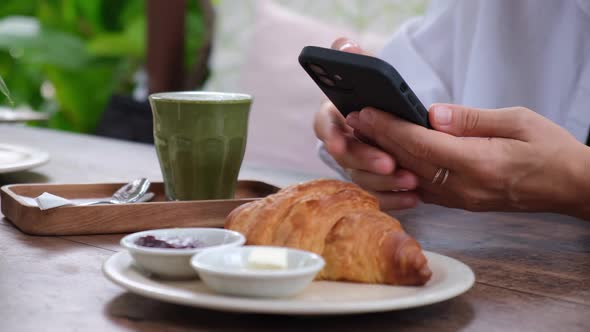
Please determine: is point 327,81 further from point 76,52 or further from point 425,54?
point 76,52

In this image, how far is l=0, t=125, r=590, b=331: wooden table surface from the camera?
1.80 feet

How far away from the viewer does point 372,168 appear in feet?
3.01

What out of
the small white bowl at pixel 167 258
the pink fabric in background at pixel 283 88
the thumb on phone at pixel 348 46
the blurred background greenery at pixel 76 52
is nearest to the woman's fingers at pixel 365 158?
the thumb on phone at pixel 348 46

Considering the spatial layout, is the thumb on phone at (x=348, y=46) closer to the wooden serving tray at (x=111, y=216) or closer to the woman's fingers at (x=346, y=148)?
the woman's fingers at (x=346, y=148)

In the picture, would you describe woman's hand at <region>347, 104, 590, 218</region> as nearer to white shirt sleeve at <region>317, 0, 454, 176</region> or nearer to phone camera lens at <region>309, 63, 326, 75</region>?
phone camera lens at <region>309, 63, 326, 75</region>

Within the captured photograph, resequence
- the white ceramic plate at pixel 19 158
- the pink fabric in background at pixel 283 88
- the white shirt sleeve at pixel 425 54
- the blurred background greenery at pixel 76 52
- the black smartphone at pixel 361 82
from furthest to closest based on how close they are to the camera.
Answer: the blurred background greenery at pixel 76 52
the pink fabric in background at pixel 283 88
the white shirt sleeve at pixel 425 54
the white ceramic plate at pixel 19 158
the black smartphone at pixel 361 82

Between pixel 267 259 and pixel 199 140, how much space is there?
0.39 meters

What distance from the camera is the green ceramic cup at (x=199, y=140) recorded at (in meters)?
0.90

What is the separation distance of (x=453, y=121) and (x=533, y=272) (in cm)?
20

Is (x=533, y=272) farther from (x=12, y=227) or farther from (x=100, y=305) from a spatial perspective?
(x=12, y=227)

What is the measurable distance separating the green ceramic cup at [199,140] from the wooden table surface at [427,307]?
0.43 ft

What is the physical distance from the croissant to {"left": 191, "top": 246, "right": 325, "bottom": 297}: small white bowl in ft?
0.20

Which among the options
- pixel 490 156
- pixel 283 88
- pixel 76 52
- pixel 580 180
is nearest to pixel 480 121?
pixel 490 156

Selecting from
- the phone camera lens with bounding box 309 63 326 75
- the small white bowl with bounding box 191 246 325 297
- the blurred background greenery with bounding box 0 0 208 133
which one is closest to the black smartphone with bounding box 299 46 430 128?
the phone camera lens with bounding box 309 63 326 75
